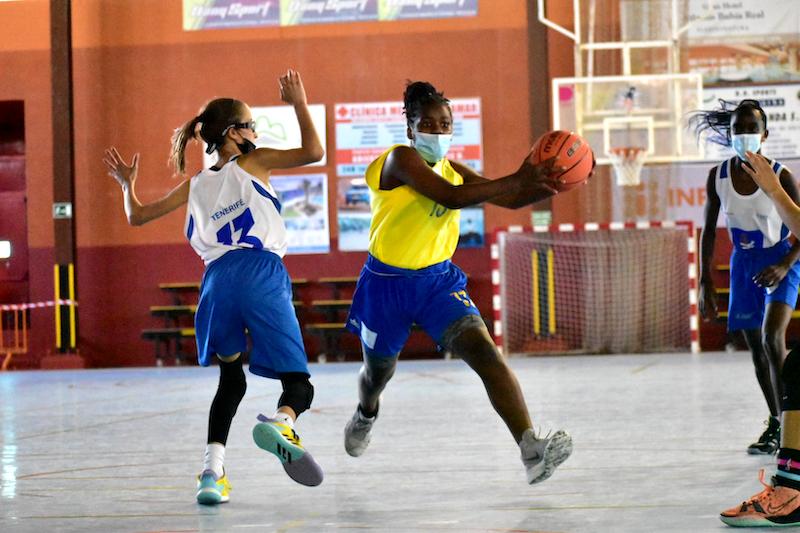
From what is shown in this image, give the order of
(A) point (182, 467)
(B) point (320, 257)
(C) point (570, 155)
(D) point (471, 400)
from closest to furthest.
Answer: (C) point (570, 155)
(A) point (182, 467)
(D) point (471, 400)
(B) point (320, 257)

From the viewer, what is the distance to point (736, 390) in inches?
352

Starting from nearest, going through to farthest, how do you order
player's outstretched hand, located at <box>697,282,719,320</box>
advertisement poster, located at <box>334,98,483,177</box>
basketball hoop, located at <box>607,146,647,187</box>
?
player's outstretched hand, located at <box>697,282,719,320</box>
basketball hoop, located at <box>607,146,647,187</box>
advertisement poster, located at <box>334,98,483,177</box>

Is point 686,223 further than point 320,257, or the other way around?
point 320,257

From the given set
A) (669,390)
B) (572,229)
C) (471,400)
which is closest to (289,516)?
(471,400)

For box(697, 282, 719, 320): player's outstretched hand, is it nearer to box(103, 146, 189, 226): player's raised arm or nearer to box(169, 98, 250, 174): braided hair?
box(169, 98, 250, 174): braided hair

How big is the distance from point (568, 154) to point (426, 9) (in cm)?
1158

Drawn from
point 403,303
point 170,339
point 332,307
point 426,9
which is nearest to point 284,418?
point 403,303

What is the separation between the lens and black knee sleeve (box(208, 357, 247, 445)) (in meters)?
4.67

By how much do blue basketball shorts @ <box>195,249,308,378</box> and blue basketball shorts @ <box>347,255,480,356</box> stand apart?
411mm

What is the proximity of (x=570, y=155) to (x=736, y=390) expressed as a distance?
5009mm

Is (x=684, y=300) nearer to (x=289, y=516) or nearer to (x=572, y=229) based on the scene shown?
(x=572, y=229)

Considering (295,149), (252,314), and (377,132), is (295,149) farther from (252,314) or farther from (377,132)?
(377,132)

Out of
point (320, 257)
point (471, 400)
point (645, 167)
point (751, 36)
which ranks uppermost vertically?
point (751, 36)

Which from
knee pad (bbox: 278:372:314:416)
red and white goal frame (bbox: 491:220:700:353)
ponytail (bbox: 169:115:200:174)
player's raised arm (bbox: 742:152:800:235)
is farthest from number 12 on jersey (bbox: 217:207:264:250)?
red and white goal frame (bbox: 491:220:700:353)
